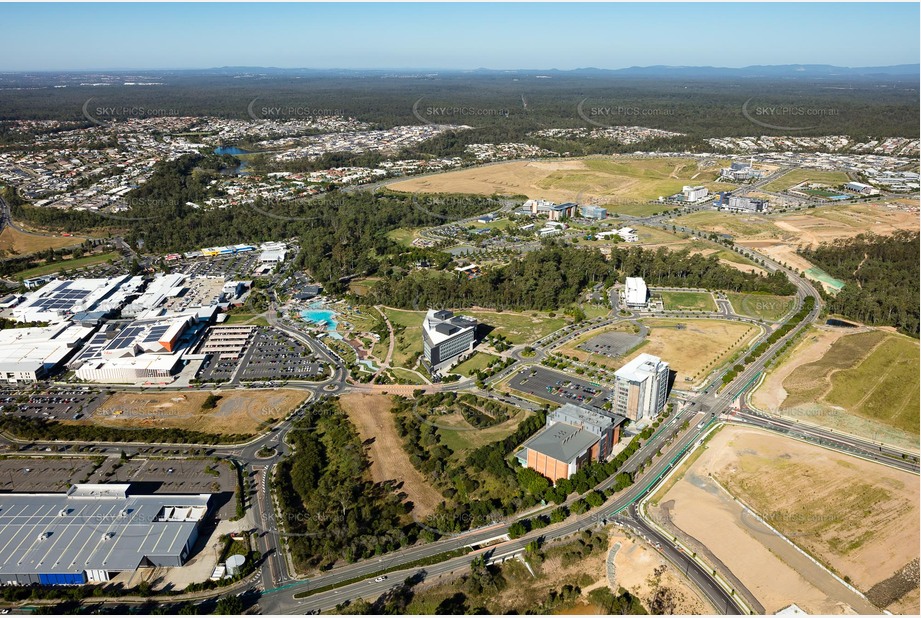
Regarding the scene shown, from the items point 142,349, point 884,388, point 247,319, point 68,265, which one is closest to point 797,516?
point 884,388

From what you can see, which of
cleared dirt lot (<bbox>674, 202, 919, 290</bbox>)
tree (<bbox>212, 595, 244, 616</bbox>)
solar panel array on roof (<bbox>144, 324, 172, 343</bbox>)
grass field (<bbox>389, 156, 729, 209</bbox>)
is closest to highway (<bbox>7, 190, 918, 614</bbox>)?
tree (<bbox>212, 595, 244, 616</bbox>)

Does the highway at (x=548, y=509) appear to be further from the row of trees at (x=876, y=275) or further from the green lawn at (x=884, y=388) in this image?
the row of trees at (x=876, y=275)

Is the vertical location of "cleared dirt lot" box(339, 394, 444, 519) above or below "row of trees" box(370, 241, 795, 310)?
below

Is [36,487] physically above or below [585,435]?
below

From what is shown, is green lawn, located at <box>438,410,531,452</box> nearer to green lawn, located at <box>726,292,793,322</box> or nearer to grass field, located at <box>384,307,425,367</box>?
grass field, located at <box>384,307,425,367</box>

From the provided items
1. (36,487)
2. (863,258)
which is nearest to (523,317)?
(36,487)

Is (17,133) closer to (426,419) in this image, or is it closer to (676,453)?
(426,419)

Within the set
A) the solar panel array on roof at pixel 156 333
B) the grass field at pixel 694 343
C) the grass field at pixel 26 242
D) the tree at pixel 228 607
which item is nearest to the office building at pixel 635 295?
the grass field at pixel 694 343
